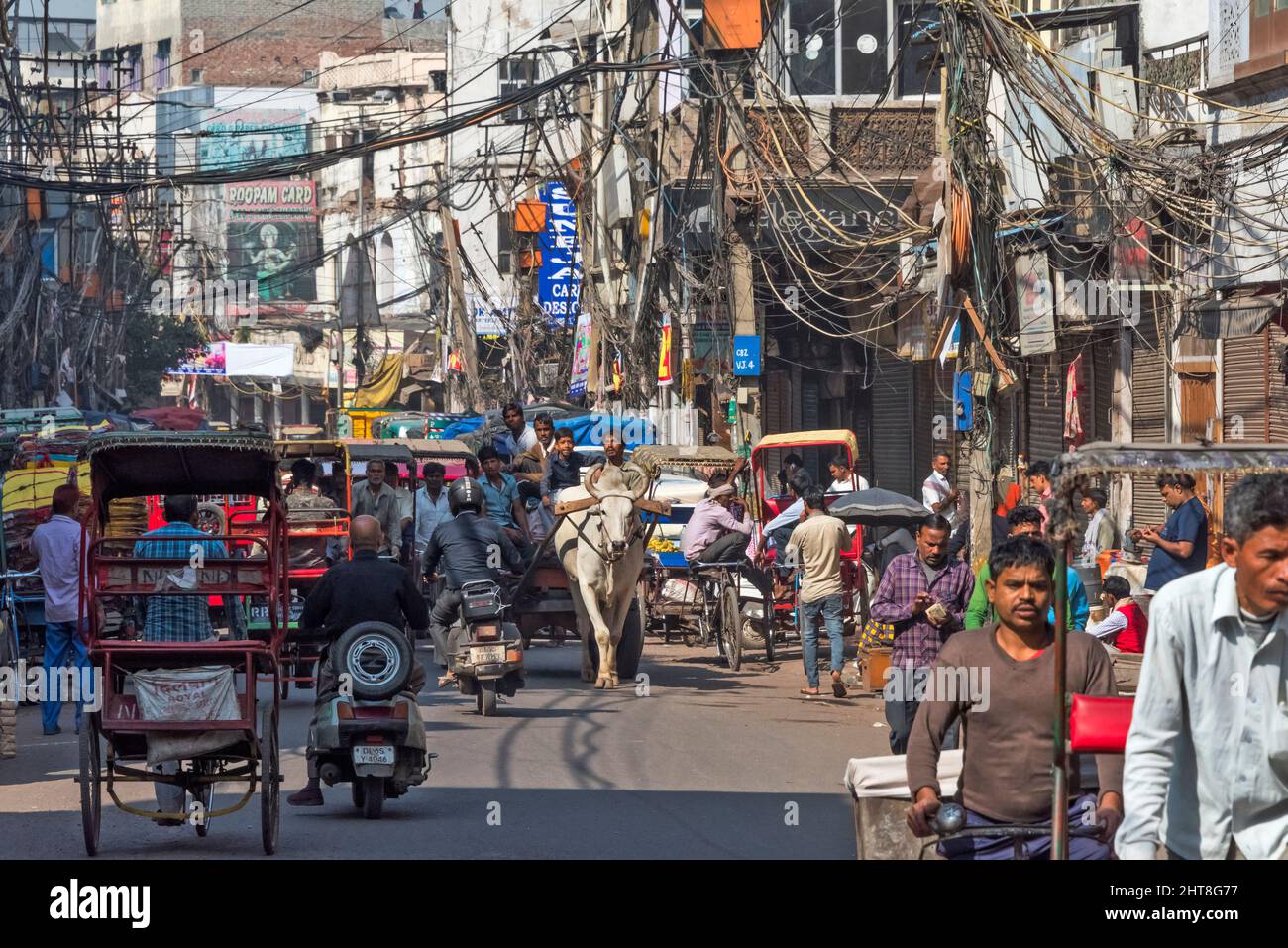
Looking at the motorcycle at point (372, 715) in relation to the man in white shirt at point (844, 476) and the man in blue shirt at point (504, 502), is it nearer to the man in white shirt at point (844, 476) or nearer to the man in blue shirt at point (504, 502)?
the man in blue shirt at point (504, 502)

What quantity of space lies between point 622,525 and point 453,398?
148ft

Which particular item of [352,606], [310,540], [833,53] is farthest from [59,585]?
[833,53]

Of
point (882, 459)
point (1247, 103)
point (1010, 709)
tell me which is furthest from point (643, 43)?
point (1010, 709)

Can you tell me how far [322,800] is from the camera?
9.91 meters

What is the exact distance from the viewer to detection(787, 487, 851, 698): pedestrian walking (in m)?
15.2

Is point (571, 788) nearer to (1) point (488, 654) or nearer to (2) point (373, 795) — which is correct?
(2) point (373, 795)

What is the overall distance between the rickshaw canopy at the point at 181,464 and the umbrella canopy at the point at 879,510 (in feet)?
20.8

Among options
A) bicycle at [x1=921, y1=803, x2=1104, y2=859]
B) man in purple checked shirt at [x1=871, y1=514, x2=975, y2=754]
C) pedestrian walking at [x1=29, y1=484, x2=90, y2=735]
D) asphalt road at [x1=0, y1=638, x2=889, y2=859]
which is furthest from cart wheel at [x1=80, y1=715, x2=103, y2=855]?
pedestrian walking at [x1=29, y1=484, x2=90, y2=735]

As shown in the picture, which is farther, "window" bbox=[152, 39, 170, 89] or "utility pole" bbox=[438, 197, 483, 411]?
"window" bbox=[152, 39, 170, 89]

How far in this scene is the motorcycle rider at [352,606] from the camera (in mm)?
9648

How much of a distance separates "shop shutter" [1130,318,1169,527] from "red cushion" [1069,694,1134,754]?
14503 mm

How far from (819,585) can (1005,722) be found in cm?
942

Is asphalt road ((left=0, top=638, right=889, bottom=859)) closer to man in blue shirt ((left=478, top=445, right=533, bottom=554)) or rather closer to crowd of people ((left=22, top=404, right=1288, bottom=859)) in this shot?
crowd of people ((left=22, top=404, right=1288, bottom=859))

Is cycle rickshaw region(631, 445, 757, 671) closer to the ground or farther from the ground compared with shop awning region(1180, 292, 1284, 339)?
closer to the ground
